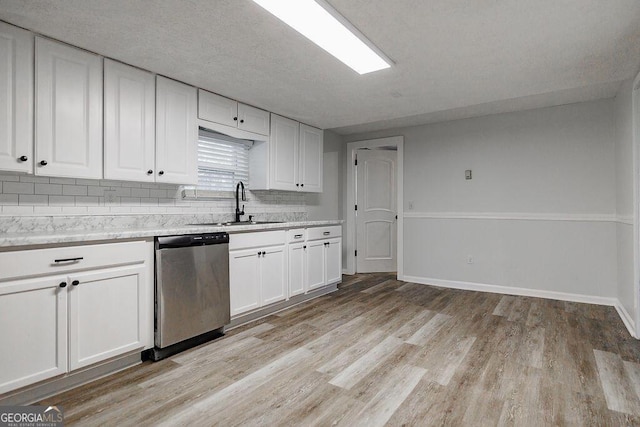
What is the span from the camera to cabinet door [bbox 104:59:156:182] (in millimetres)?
2566

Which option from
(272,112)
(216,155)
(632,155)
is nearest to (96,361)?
(216,155)

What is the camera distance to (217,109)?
3.38 metres

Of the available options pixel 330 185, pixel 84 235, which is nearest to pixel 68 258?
pixel 84 235

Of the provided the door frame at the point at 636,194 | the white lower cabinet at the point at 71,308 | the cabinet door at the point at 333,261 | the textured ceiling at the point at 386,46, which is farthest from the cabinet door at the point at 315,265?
the door frame at the point at 636,194

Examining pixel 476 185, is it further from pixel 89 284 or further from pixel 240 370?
pixel 89 284

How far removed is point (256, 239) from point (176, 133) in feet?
3.91

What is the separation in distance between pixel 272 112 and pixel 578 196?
369 cm

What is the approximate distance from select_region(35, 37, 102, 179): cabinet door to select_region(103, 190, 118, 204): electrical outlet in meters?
0.30

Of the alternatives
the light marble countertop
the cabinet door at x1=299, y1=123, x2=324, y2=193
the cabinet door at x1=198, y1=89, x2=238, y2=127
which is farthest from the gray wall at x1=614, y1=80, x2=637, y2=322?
the cabinet door at x1=198, y1=89, x2=238, y2=127

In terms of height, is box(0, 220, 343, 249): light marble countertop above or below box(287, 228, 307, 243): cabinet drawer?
above

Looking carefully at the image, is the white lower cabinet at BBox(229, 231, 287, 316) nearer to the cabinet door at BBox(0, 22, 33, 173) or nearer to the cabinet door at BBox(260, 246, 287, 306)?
the cabinet door at BBox(260, 246, 287, 306)

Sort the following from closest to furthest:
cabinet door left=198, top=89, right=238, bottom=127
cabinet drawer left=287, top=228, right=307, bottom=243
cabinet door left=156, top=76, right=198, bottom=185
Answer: cabinet door left=156, top=76, right=198, bottom=185 < cabinet door left=198, top=89, right=238, bottom=127 < cabinet drawer left=287, top=228, right=307, bottom=243

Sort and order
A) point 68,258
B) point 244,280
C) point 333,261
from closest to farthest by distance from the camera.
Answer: point 68,258, point 244,280, point 333,261

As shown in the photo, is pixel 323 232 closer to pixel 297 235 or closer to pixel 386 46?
pixel 297 235
